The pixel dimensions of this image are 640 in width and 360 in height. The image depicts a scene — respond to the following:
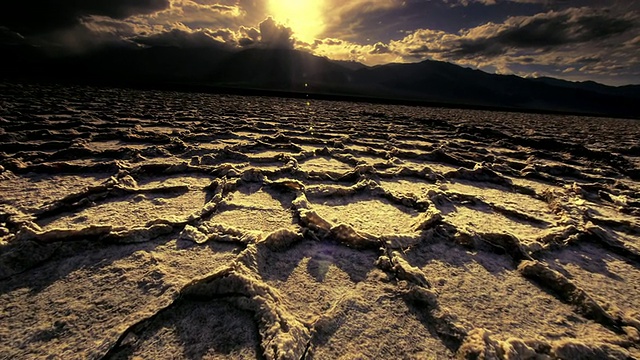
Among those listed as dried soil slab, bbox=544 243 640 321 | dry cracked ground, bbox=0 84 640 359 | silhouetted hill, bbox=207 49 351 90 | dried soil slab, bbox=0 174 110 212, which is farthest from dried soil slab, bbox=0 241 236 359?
silhouetted hill, bbox=207 49 351 90

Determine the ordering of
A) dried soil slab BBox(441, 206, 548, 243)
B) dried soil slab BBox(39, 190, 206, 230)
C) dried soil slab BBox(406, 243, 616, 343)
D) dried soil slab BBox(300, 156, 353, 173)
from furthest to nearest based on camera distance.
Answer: dried soil slab BBox(300, 156, 353, 173), dried soil slab BBox(441, 206, 548, 243), dried soil slab BBox(39, 190, 206, 230), dried soil slab BBox(406, 243, 616, 343)

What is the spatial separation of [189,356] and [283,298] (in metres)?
0.44

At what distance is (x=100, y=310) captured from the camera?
1232 millimetres

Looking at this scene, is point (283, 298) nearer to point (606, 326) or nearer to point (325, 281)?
point (325, 281)

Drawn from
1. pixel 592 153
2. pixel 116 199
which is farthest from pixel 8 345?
pixel 592 153

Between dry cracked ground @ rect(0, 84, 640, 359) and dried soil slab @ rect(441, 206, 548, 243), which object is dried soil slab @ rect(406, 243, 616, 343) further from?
dried soil slab @ rect(441, 206, 548, 243)

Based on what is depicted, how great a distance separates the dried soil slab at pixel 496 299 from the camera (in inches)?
49.5

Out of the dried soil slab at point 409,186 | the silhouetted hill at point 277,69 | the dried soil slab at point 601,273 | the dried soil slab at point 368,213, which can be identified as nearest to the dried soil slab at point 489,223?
the dried soil slab at point 601,273

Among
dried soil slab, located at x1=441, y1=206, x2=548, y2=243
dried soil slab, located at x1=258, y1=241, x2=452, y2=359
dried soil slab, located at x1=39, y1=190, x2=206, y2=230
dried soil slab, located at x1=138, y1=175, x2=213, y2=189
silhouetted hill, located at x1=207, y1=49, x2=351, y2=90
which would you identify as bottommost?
dried soil slab, located at x1=138, y1=175, x2=213, y2=189

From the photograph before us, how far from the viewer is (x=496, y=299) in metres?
1.45

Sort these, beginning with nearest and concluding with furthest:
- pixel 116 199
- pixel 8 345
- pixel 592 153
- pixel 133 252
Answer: pixel 8 345, pixel 133 252, pixel 116 199, pixel 592 153

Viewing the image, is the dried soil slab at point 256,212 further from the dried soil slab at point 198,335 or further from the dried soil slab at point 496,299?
the dried soil slab at point 496,299

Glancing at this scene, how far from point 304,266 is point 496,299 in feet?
3.32

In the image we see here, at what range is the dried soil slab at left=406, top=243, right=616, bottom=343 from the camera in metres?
1.26
